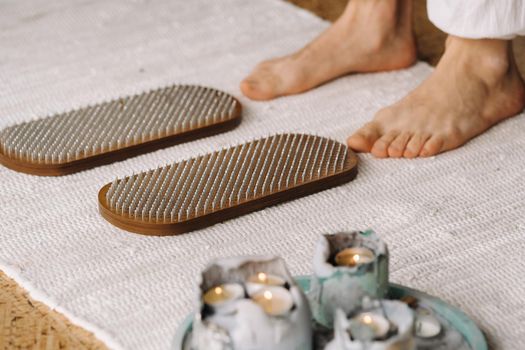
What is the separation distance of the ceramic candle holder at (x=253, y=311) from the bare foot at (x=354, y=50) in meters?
0.71

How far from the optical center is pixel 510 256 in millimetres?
1070

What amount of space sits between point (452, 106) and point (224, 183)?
38 cm

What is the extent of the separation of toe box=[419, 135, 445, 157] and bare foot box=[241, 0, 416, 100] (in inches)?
11.5

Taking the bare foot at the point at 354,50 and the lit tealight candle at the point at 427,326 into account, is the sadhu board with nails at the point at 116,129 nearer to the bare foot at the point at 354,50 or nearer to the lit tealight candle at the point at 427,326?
the bare foot at the point at 354,50

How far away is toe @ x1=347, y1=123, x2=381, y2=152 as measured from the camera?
4.29 feet

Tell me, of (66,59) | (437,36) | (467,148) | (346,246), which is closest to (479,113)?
(467,148)

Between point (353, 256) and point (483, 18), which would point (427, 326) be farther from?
point (483, 18)

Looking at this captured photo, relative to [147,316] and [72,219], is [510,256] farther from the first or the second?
[72,219]

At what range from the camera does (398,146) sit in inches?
51.0

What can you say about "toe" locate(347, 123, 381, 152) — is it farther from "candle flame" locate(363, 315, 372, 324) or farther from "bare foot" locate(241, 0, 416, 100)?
"candle flame" locate(363, 315, 372, 324)

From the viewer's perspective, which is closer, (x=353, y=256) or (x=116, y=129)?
(x=353, y=256)

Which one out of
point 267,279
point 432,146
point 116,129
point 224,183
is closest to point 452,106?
point 432,146

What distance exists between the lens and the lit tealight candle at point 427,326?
2.82 ft

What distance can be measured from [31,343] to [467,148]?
0.70 m
